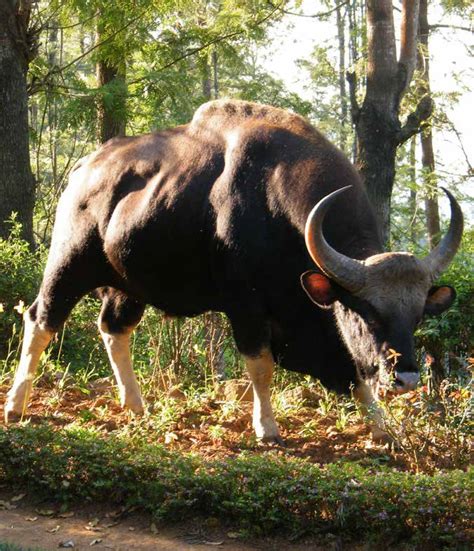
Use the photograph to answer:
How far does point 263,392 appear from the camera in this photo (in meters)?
7.54

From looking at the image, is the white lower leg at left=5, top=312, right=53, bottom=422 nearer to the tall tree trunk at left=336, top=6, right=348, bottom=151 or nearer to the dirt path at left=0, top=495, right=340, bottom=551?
the dirt path at left=0, top=495, right=340, bottom=551

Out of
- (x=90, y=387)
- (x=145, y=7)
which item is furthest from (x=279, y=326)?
(x=145, y=7)

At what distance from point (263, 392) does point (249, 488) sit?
1.85 m

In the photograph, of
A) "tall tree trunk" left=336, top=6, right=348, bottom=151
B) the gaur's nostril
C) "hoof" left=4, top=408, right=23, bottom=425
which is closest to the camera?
the gaur's nostril

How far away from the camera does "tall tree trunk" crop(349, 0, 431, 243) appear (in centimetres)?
1055

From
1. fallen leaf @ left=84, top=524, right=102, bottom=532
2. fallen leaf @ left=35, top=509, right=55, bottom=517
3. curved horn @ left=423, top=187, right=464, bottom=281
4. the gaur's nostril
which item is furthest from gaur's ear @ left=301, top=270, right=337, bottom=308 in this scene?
fallen leaf @ left=35, top=509, right=55, bottom=517

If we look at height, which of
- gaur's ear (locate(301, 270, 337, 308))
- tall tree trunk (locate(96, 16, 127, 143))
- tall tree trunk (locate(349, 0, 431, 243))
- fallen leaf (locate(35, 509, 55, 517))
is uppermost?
tall tree trunk (locate(96, 16, 127, 143))

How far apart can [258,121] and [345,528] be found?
12.4ft

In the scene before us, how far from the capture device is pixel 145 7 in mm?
14758

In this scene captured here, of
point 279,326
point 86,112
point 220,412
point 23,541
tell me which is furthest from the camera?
point 86,112

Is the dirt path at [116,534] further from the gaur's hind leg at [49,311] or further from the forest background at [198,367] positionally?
the gaur's hind leg at [49,311]

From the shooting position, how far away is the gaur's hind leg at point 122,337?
28.5ft

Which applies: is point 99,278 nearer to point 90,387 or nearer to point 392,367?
point 90,387

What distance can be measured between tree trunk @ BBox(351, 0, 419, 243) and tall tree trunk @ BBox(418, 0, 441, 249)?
23.2 ft
